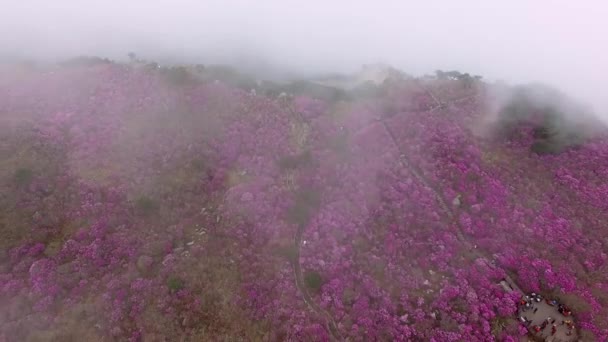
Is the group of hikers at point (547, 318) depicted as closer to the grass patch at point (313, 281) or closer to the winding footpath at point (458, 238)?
the winding footpath at point (458, 238)

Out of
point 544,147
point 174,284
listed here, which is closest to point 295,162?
point 174,284

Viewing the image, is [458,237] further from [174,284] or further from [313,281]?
[174,284]

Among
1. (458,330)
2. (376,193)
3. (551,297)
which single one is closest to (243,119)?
(376,193)

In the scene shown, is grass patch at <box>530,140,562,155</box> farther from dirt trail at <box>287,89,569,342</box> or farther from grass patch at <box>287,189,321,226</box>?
grass patch at <box>287,189,321,226</box>

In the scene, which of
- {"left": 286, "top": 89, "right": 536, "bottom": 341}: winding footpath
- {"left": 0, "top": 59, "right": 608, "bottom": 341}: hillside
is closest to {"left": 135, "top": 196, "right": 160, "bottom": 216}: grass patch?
{"left": 0, "top": 59, "right": 608, "bottom": 341}: hillside

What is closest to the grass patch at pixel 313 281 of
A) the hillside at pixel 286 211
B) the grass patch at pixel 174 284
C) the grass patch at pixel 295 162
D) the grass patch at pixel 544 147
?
the hillside at pixel 286 211

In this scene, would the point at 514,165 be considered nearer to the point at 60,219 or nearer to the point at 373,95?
the point at 373,95
